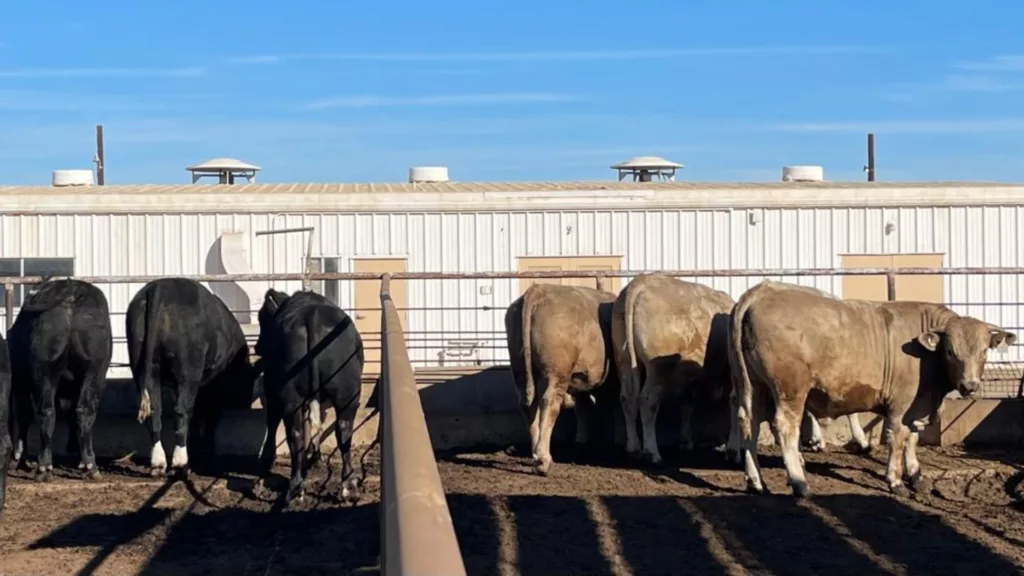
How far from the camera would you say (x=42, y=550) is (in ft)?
28.1

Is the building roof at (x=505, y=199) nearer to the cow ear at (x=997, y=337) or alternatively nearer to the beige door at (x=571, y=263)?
the beige door at (x=571, y=263)

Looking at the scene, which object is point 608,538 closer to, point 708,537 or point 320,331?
point 708,537

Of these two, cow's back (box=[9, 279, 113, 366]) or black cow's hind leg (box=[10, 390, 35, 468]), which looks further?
black cow's hind leg (box=[10, 390, 35, 468])

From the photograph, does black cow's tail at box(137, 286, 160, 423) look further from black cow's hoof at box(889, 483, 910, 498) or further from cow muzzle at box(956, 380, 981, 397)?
cow muzzle at box(956, 380, 981, 397)

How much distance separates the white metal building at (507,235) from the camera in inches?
829

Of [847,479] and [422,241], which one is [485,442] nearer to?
[847,479]

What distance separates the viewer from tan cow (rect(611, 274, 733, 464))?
12188 mm

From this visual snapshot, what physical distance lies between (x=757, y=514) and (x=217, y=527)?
3885mm

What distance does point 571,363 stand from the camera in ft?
39.8

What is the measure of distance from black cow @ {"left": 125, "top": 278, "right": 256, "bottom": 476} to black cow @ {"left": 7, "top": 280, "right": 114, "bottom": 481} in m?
0.35

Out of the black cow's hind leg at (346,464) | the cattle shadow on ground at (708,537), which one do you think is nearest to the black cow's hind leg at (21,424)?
the black cow's hind leg at (346,464)

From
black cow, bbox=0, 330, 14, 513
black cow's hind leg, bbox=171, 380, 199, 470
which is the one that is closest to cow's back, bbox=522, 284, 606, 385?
black cow's hind leg, bbox=171, 380, 199, 470

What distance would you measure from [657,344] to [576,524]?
10.8 ft

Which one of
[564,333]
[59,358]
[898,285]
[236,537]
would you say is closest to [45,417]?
[59,358]
